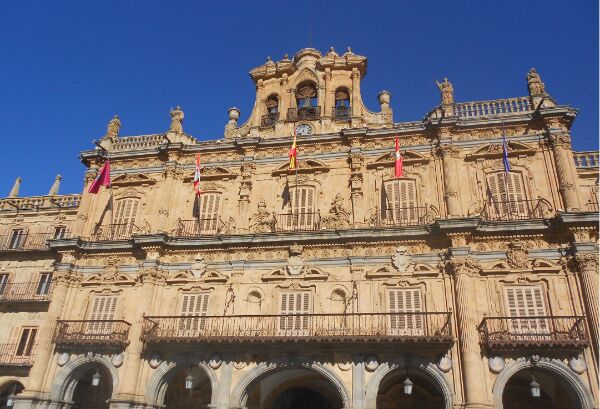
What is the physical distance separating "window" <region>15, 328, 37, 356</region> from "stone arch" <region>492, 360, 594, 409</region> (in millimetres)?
23343

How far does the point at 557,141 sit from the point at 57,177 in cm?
3055

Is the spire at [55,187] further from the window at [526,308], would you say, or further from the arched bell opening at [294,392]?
the window at [526,308]

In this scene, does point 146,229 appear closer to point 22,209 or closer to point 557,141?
point 22,209

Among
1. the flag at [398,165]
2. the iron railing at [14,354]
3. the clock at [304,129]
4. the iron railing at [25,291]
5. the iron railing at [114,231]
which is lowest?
the iron railing at [14,354]

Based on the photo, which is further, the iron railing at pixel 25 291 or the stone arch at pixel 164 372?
the iron railing at pixel 25 291

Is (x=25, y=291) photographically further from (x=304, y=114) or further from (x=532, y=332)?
(x=532, y=332)

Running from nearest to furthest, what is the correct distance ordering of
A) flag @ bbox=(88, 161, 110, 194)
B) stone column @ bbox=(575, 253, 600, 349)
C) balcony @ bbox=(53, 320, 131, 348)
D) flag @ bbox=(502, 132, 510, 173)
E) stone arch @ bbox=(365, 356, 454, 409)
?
stone column @ bbox=(575, 253, 600, 349) < stone arch @ bbox=(365, 356, 454, 409) < flag @ bbox=(502, 132, 510, 173) < balcony @ bbox=(53, 320, 131, 348) < flag @ bbox=(88, 161, 110, 194)

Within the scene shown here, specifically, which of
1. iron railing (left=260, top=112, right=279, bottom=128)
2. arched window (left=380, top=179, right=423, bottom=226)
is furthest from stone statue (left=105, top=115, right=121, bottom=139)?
arched window (left=380, top=179, right=423, bottom=226)

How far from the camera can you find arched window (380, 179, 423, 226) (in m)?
21.1

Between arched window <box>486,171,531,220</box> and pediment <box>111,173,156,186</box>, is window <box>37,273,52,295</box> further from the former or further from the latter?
arched window <box>486,171,531,220</box>

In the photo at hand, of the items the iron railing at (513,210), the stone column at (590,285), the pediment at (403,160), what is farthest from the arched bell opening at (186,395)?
the stone column at (590,285)

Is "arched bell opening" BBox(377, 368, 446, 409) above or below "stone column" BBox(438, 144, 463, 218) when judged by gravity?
below

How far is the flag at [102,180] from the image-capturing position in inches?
932

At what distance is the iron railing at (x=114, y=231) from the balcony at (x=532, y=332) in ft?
55.7
